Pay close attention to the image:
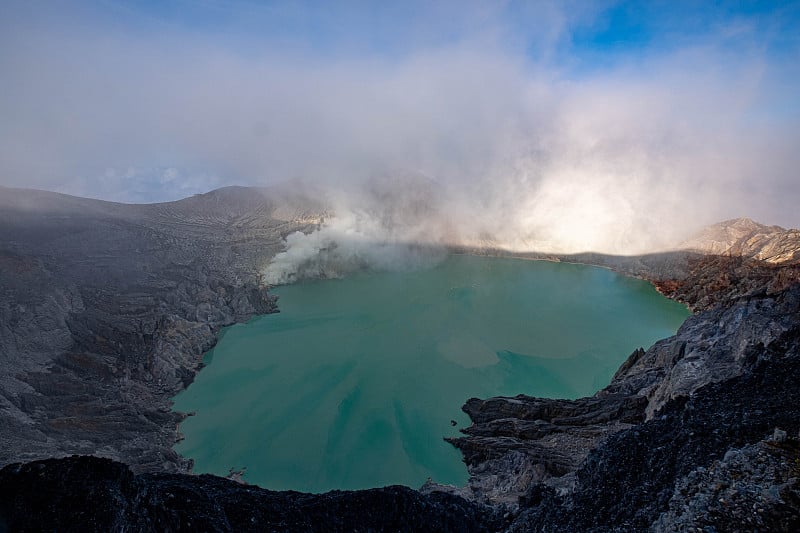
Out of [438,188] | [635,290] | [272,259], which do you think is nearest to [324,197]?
[272,259]

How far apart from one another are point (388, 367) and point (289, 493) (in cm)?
1931

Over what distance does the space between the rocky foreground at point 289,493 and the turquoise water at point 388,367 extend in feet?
7.89

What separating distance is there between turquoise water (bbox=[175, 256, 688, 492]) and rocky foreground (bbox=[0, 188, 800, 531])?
2.40 m

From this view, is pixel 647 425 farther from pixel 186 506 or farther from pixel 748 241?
pixel 748 241

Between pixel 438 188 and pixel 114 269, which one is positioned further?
pixel 438 188

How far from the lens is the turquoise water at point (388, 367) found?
80.6 ft

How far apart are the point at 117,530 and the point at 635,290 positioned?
57.6m

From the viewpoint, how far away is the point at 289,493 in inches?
589

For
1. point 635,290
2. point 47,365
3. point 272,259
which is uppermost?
point 635,290

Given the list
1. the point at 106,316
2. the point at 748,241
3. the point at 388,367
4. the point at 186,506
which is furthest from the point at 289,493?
the point at 748,241

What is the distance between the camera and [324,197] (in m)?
69.2

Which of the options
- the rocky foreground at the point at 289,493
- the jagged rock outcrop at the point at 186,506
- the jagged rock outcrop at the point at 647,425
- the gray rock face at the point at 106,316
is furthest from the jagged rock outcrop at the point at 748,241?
the gray rock face at the point at 106,316

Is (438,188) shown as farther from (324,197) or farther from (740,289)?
(740,289)

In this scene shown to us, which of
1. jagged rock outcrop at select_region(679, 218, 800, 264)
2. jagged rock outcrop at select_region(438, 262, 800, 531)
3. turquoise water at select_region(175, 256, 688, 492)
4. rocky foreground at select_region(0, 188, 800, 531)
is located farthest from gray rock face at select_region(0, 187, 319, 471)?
jagged rock outcrop at select_region(679, 218, 800, 264)
